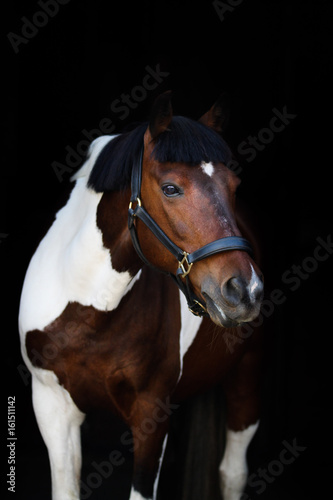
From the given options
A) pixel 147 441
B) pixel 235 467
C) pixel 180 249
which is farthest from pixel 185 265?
pixel 235 467

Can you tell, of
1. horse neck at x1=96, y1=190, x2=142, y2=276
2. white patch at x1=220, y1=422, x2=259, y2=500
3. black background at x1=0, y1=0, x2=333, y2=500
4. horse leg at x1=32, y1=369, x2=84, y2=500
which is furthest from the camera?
black background at x1=0, y1=0, x2=333, y2=500

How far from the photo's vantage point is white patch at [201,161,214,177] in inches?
70.0

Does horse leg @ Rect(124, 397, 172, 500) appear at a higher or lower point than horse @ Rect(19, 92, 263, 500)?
lower

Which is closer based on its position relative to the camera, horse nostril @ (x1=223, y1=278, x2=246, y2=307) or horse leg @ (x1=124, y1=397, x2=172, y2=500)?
horse nostril @ (x1=223, y1=278, x2=246, y2=307)

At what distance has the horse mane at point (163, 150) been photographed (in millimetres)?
1797

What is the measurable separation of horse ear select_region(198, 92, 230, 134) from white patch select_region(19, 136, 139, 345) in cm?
42

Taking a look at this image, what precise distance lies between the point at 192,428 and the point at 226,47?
9.77ft

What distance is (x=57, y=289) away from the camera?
2.25 meters

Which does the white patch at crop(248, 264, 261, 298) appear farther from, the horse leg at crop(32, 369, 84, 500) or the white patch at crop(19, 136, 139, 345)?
the horse leg at crop(32, 369, 84, 500)

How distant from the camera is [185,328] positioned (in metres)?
2.40

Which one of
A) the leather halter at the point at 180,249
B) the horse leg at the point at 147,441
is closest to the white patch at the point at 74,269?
the leather halter at the point at 180,249

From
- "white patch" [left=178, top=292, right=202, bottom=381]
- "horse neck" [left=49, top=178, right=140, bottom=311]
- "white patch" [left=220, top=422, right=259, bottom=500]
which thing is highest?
"horse neck" [left=49, top=178, right=140, bottom=311]

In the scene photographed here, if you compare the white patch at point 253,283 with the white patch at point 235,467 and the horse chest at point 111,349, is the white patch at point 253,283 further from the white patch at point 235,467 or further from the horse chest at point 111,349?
the white patch at point 235,467

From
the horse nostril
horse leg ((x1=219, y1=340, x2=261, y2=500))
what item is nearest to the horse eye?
the horse nostril
